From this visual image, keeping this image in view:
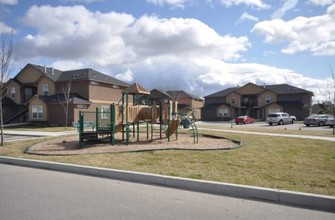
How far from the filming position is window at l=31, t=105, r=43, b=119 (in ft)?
119

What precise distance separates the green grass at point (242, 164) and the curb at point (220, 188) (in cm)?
43

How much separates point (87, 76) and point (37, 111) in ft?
23.8

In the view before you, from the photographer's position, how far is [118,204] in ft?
18.9

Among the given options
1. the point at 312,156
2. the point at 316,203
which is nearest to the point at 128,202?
the point at 316,203

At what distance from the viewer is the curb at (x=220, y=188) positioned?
19.1 ft

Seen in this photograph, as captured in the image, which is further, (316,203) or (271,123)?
(271,123)

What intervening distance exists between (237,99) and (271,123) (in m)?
20.5

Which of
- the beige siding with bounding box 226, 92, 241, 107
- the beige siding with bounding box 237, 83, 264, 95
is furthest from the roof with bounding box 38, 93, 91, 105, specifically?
the beige siding with bounding box 237, 83, 264, 95

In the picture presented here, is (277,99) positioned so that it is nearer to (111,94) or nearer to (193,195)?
(111,94)

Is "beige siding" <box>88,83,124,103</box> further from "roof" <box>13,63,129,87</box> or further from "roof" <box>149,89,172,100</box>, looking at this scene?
"roof" <box>149,89,172,100</box>

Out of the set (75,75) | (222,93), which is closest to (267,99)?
(222,93)

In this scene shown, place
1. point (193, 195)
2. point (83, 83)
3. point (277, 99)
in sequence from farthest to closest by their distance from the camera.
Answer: point (277, 99)
point (83, 83)
point (193, 195)

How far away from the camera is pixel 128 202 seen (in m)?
5.92

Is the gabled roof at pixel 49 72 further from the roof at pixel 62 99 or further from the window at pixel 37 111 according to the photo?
the window at pixel 37 111
